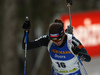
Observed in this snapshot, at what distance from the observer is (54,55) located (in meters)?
4.73

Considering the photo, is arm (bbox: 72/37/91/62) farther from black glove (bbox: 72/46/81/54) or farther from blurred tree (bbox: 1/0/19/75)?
blurred tree (bbox: 1/0/19/75)

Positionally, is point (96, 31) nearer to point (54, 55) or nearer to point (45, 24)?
point (45, 24)

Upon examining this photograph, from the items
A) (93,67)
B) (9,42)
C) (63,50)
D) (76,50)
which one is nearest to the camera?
(76,50)

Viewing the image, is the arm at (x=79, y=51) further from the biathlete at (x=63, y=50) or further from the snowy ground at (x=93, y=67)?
the snowy ground at (x=93, y=67)

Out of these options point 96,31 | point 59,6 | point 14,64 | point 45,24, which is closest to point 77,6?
point 59,6

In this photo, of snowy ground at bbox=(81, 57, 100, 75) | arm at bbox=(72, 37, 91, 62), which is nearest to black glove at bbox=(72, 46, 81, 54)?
arm at bbox=(72, 37, 91, 62)

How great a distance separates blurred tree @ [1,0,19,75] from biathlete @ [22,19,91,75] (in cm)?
550

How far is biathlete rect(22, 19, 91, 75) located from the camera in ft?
14.8

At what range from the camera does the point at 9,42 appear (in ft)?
33.9

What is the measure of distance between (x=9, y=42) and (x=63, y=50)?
596 cm

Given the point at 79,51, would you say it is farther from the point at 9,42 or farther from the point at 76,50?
the point at 9,42

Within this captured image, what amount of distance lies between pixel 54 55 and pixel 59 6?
424 inches

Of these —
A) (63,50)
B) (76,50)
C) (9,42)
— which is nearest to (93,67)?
(9,42)

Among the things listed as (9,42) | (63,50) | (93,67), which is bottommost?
(93,67)
